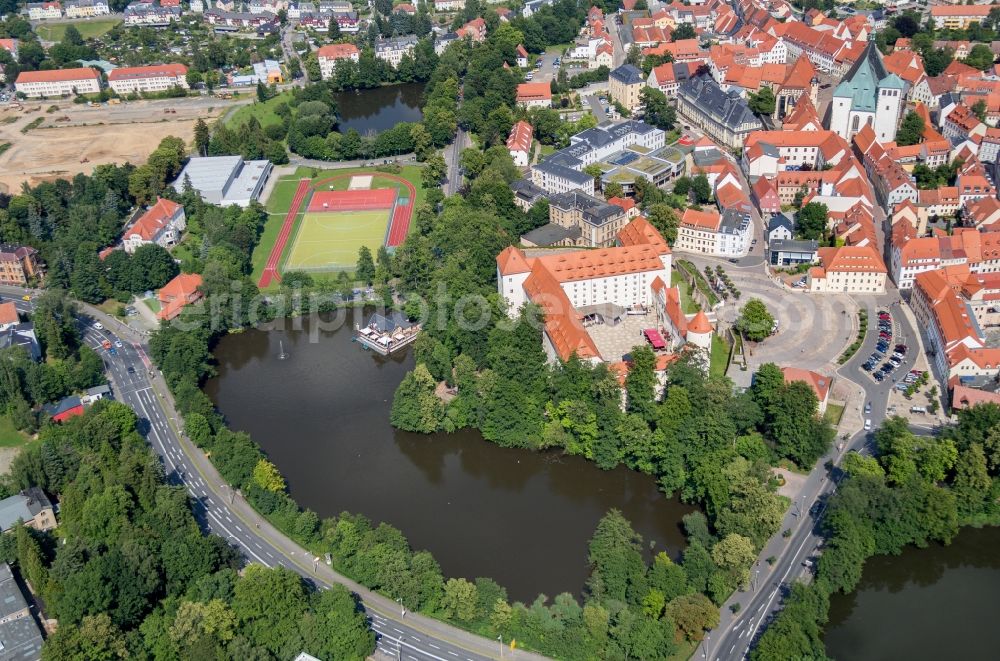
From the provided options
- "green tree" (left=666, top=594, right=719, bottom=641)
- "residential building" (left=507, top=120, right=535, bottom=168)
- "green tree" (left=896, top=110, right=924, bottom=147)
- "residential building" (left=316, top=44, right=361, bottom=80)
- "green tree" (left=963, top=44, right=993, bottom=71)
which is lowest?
"residential building" (left=316, top=44, right=361, bottom=80)

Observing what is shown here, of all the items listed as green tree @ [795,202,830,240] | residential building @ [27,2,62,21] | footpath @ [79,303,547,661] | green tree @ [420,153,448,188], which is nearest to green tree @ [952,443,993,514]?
footpath @ [79,303,547,661]

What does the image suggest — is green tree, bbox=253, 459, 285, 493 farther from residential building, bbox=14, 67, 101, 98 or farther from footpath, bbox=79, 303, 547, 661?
residential building, bbox=14, 67, 101, 98

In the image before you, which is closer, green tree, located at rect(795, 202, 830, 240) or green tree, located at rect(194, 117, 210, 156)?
green tree, located at rect(795, 202, 830, 240)

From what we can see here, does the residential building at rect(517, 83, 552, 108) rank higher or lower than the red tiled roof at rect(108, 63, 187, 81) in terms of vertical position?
higher

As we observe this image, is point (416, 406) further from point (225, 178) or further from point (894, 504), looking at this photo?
point (225, 178)

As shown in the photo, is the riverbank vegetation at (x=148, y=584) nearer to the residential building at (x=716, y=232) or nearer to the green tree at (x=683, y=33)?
the residential building at (x=716, y=232)

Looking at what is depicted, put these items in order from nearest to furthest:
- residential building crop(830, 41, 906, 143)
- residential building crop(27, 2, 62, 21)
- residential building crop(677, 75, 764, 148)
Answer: residential building crop(830, 41, 906, 143) < residential building crop(677, 75, 764, 148) < residential building crop(27, 2, 62, 21)
